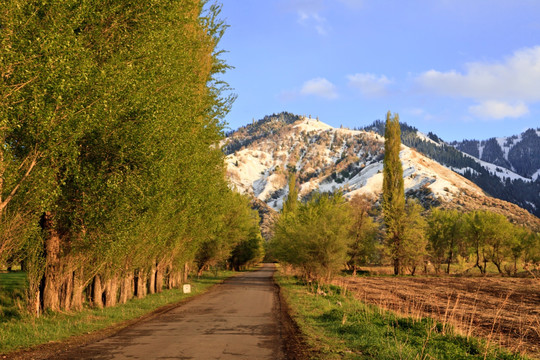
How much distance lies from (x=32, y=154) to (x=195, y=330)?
26.2ft

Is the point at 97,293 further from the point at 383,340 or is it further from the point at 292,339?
the point at 383,340

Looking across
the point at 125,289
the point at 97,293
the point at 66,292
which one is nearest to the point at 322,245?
the point at 125,289

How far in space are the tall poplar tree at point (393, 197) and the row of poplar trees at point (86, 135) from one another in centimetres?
4989

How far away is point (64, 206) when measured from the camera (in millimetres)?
15297

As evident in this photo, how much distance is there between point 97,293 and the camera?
20047mm

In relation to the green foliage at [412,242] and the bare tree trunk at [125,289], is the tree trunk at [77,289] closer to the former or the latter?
the bare tree trunk at [125,289]

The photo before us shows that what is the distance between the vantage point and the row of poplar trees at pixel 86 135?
36.2 ft

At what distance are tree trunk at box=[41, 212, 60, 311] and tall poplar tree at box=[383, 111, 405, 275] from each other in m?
56.3

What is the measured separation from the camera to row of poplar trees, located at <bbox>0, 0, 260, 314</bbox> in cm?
1104

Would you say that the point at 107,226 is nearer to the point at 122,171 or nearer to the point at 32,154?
the point at 122,171

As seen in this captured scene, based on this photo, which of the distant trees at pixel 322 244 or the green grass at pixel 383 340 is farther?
the distant trees at pixel 322 244

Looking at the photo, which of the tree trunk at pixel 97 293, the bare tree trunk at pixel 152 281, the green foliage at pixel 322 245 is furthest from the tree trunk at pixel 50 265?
the green foliage at pixel 322 245

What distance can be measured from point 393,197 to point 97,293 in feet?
180

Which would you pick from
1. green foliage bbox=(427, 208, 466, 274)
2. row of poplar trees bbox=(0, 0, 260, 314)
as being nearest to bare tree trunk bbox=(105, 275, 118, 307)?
row of poplar trees bbox=(0, 0, 260, 314)
